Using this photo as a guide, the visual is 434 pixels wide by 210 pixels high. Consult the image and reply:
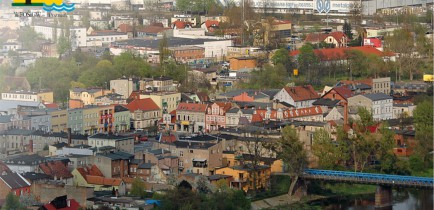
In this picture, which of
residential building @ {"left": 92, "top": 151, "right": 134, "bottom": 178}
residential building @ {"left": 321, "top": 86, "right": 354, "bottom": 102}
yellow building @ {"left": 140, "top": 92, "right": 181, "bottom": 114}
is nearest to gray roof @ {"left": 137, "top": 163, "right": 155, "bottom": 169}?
residential building @ {"left": 92, "top": 151, "right": 134, "bottom": 178}

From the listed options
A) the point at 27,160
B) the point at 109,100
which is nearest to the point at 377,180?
the point at 27,160

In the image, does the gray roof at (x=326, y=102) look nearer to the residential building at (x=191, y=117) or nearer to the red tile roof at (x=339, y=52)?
the residential building at (x=191, y=117)

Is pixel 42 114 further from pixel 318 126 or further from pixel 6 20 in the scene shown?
pixel 6 20

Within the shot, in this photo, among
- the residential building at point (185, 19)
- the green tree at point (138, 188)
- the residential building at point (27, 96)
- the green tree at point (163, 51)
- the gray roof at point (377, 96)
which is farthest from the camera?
the residential building at point (185, 19)

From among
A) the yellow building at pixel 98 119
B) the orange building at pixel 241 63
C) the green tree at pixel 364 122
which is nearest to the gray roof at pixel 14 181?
the green tree at pixel 364 122

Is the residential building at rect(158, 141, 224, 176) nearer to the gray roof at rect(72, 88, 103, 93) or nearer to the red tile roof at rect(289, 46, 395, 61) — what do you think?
the gray roof at rect(72, 88, 103, 93)

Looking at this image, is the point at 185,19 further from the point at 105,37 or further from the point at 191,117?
the point at 191,117
